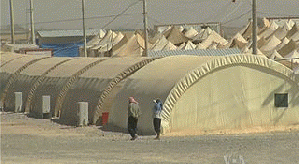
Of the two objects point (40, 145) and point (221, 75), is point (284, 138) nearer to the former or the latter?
point (221, 75)

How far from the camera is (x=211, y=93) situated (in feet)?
85.9

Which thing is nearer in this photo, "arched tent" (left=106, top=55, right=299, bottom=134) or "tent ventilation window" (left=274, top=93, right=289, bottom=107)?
"arched tent" (left=106, top=55, right=299, bottom=134)

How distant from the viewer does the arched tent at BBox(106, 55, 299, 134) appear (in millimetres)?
25547

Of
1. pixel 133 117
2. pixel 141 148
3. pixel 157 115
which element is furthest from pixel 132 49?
pixel 141 148

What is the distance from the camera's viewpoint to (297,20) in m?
100

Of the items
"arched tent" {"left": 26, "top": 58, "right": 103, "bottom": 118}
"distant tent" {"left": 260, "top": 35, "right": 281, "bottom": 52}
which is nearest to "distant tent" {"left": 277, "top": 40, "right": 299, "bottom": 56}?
"distant tent" {"left": 260, "top": 35, "right": 281, "bottom": 52}

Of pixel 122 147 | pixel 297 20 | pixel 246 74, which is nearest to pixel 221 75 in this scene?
pixel 246 74

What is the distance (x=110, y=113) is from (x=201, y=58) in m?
3.87

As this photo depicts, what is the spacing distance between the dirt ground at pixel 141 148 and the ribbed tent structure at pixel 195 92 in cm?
78

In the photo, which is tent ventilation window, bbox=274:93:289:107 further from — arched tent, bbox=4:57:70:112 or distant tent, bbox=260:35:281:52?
distant tent, bbox=260:35:281:52

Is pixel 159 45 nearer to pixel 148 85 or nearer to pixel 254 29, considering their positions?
pixel 254 29

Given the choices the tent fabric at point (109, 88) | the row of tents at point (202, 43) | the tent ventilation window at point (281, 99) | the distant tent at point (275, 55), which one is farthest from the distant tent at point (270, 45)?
the tent ventilation window at point (281, 99)

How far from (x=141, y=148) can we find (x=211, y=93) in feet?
20.7

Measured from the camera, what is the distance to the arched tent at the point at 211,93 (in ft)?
83.8
